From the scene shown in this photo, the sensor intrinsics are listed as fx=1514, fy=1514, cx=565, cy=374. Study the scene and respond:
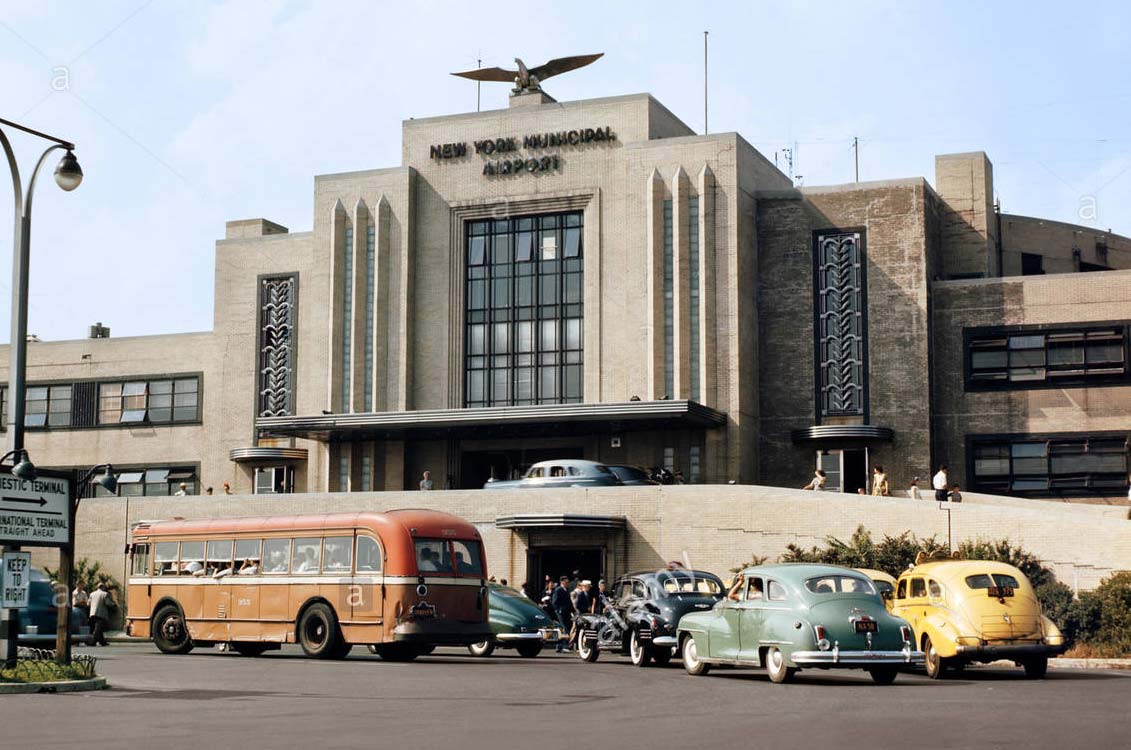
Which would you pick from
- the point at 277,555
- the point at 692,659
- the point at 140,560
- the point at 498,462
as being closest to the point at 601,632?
the point at 692,659

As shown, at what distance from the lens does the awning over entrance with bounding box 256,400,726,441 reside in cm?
4466

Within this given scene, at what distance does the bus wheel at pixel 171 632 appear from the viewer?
30547mm

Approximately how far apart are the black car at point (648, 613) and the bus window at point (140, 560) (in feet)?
31.8

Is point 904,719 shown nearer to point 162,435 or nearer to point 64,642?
point 64,642

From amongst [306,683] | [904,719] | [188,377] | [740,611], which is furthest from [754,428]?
[904,719]

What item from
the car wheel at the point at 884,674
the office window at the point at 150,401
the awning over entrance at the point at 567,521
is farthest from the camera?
the office window at the point at 150,401

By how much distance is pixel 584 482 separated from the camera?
4138 centimetres

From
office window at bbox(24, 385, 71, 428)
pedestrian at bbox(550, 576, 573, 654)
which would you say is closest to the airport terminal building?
office window at bbox(24, 385, 71, 428)

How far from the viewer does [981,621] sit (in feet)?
74.4

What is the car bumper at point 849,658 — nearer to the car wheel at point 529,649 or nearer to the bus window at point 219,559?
the car wheel at point 529,649

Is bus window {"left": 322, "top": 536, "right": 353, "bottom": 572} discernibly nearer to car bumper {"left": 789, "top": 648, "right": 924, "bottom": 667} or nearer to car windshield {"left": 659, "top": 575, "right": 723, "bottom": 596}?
car windshield {"left": 659, "top": 575, "right": 723, "bottom": 596}

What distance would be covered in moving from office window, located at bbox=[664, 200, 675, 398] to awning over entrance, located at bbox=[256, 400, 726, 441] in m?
1.50

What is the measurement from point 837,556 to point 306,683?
729 inches

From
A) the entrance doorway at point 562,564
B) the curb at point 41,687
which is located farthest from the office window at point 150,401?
the curb at point 41,687
